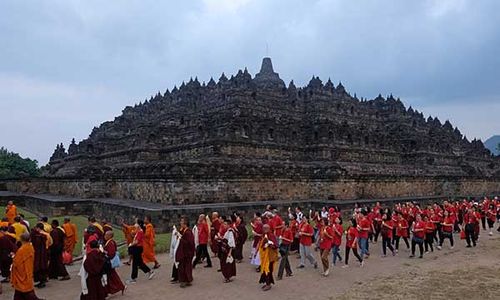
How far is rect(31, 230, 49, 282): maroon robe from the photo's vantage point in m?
9.18

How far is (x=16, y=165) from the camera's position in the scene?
5234cm

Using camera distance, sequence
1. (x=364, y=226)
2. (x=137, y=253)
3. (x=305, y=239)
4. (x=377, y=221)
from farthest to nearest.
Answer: (x=377, y=221) < (x=364, y=226) < (x=305, y=239) < (x=137, y=253)

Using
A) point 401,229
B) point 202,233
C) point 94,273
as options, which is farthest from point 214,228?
point 401,229

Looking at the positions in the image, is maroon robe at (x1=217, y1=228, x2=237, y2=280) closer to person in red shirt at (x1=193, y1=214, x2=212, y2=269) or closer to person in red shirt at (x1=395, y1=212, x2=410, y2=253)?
person in red shirt at (x1=193, y1=214, x2=212, y2=269)

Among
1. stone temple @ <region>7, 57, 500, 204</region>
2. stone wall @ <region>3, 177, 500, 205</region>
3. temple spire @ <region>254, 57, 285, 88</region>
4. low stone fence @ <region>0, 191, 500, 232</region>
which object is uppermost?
temple spire @ <region>254, 57, 285, 88</region>

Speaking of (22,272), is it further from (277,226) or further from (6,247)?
(277,226)

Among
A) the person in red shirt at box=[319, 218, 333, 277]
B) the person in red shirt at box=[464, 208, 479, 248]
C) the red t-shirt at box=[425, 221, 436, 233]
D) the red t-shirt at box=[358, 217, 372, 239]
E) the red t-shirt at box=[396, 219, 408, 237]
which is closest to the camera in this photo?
the person in red shirt at box=[319, 218, 333, 277]

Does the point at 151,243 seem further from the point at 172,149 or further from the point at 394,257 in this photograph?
the point at 172,149

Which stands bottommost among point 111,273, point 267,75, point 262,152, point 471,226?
point 111,273

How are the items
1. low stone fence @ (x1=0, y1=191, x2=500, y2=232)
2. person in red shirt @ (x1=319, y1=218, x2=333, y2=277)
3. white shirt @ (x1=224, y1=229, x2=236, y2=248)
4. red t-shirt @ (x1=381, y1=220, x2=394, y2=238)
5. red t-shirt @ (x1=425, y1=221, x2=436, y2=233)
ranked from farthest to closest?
low stone fence @ (x1=0, y1=191, x2=500, y2=232)
red t-shirt @ (x1=425, y1=221, x2=436, y2=233)
red t-shirt @ (x1=381, y1=220, x2=394, y2=238)
person in red shirt @ (x1=319, y1=218, x2=333, y2=277)
white shirt @ (x1=224, y1=229, x2=236, y2=248)

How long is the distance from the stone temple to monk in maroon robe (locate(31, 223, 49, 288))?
881 cm

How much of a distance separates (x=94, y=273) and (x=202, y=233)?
4.07 m

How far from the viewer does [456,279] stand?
1002 cm

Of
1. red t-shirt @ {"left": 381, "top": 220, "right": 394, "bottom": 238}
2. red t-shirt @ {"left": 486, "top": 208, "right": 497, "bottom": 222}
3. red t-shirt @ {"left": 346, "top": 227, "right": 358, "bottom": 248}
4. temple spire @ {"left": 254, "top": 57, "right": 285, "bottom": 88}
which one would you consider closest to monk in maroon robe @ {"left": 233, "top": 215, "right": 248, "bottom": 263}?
red t-shirt @ {"left": 346, "top": 227, "right": 358, "bottom": 248}
